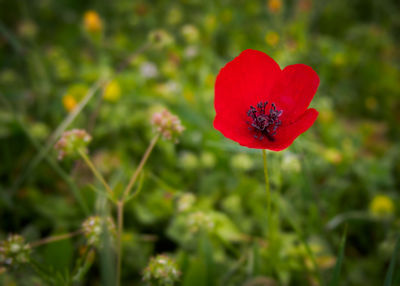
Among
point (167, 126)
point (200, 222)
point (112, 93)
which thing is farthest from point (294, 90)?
point (112, 93)

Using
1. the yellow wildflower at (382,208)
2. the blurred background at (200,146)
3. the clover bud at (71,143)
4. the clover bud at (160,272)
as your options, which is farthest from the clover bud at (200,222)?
the yellow wildflower at (382,208)

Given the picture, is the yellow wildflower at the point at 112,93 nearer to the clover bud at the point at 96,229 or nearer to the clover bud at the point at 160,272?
the clover bud at the point at 96,229

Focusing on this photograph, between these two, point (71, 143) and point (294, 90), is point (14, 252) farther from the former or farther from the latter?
point (294, 90)

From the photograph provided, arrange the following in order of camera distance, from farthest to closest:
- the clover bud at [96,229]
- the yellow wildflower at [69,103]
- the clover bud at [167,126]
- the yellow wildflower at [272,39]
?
1. the yellow wildflower at [272,39]
2. the yellow wildflower at [69,103]
3. the clover bud at [167,126]
4. the clover bud at [96,229]

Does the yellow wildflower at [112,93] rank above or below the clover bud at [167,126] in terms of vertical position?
above

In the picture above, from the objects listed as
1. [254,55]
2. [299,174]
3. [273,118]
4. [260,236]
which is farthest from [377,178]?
[254,55]

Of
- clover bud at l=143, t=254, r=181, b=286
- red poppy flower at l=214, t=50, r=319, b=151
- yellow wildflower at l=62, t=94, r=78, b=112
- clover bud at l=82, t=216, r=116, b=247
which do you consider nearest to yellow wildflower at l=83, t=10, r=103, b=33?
yellow wildflower at l=62, t=94, r=78, b=112

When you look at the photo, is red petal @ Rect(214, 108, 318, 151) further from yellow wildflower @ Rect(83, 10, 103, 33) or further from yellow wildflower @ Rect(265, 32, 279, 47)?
yellow wildflower @ Rect(265, 32, 279, 47)

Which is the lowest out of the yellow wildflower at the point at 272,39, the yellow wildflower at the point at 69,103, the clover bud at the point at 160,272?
the clover bud at the point at 160,272
